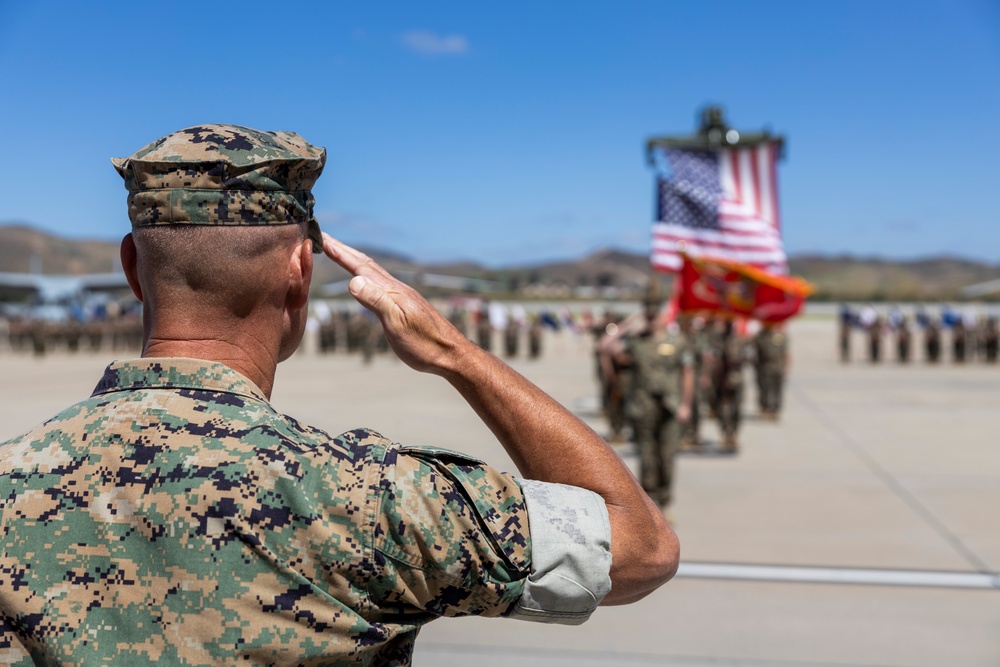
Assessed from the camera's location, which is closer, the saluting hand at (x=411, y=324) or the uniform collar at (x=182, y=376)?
the uniform collar at (x=182, y=376)

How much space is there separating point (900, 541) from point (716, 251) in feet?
25.3

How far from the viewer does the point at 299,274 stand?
1.24m

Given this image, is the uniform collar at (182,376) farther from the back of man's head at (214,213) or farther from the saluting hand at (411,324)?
the saluting hand at (411,324)

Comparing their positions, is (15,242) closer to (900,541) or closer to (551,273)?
(551,273)

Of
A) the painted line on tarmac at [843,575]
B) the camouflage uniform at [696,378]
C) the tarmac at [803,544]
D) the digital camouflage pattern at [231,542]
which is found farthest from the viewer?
the camouflage uniform at [696,378]

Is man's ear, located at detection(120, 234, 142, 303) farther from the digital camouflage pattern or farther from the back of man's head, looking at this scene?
the digital camouflage pattern

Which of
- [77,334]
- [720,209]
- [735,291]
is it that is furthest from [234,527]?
[77,334]

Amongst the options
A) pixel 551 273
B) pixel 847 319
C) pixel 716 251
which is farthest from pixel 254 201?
pixel 551 273

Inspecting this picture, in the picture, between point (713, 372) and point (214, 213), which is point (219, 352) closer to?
point (214, 213)

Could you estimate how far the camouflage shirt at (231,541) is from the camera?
1.06 meters

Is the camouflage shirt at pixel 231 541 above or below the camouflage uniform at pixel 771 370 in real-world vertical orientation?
above

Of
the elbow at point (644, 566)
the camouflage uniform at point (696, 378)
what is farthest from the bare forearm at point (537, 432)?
the camouflage uniform at point (696, 378)

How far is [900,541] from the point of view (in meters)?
Result: 5.97

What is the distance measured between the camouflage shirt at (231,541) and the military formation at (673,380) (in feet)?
18.2
